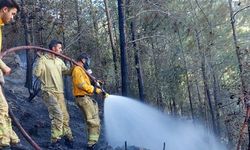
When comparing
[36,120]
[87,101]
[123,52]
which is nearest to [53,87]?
[87,101]

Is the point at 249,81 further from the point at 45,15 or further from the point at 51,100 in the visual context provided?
the point at 45,15

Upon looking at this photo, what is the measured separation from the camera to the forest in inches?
663

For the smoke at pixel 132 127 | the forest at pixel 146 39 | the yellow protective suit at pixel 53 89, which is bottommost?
the smoke at pixel 132 127

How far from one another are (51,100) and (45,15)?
837cm

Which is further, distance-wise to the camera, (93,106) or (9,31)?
(9,31)

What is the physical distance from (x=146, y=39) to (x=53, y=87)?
11.6m

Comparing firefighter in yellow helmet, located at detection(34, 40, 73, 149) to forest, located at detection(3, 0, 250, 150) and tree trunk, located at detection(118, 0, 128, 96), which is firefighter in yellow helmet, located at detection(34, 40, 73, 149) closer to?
tree trunk, located at detection(118, 0, 128, 96)

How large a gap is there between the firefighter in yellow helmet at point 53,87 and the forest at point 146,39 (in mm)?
4983

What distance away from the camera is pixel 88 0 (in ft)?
71.5

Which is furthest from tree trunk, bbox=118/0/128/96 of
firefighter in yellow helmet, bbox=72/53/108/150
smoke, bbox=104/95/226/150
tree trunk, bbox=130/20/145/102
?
firefighter in yellow helmet, bbox=72/53/108/150

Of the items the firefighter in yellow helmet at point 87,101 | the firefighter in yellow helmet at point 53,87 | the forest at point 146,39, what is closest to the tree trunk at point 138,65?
the forest at point 146,39

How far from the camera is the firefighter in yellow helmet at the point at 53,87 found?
30.0 ft

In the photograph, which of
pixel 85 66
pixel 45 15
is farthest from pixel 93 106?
pixel 45 15

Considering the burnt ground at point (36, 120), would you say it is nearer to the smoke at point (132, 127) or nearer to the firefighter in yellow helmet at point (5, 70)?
the smoke at point (132, 127)
